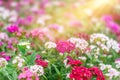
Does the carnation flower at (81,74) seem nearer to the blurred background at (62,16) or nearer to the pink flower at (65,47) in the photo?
the pink flower at (65,47)

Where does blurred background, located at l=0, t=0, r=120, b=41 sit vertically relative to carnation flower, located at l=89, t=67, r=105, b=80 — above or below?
above

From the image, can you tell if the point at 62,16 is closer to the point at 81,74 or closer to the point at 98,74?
the point at 98,74

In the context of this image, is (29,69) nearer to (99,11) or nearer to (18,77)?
(18,77)

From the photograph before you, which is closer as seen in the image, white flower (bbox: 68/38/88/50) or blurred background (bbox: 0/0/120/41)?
white flower (bbox: 68/38/88/50)

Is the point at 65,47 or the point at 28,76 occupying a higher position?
the point at 65,47

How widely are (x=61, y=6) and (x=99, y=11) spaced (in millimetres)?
833

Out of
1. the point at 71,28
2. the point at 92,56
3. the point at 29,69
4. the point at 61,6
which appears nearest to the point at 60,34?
the point at 71,28

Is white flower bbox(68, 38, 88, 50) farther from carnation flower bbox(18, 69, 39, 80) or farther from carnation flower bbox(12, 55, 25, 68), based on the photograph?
carnation flower bbox(18, 69, 39, 80)

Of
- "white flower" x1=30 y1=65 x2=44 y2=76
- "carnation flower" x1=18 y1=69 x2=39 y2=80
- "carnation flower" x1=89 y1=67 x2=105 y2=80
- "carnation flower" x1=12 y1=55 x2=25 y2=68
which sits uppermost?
"carnation flower" x1=12 y1=55 x2=25 y2=68

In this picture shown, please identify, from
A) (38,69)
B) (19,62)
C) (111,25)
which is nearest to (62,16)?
(111,25)

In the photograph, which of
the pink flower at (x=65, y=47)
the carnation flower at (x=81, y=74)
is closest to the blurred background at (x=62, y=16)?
the pink flower at (x=65, y=47)

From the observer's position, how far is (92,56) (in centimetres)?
514

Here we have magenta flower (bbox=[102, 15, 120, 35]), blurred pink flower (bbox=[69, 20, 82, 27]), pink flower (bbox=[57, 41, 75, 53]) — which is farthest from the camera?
blurred pink flower (bbox=[69, 20, 82, 27])

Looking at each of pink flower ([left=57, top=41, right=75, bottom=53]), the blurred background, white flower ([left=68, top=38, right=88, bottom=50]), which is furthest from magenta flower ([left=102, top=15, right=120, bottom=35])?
pink flower ([left=57, top=41, right=75, bottom=53])
